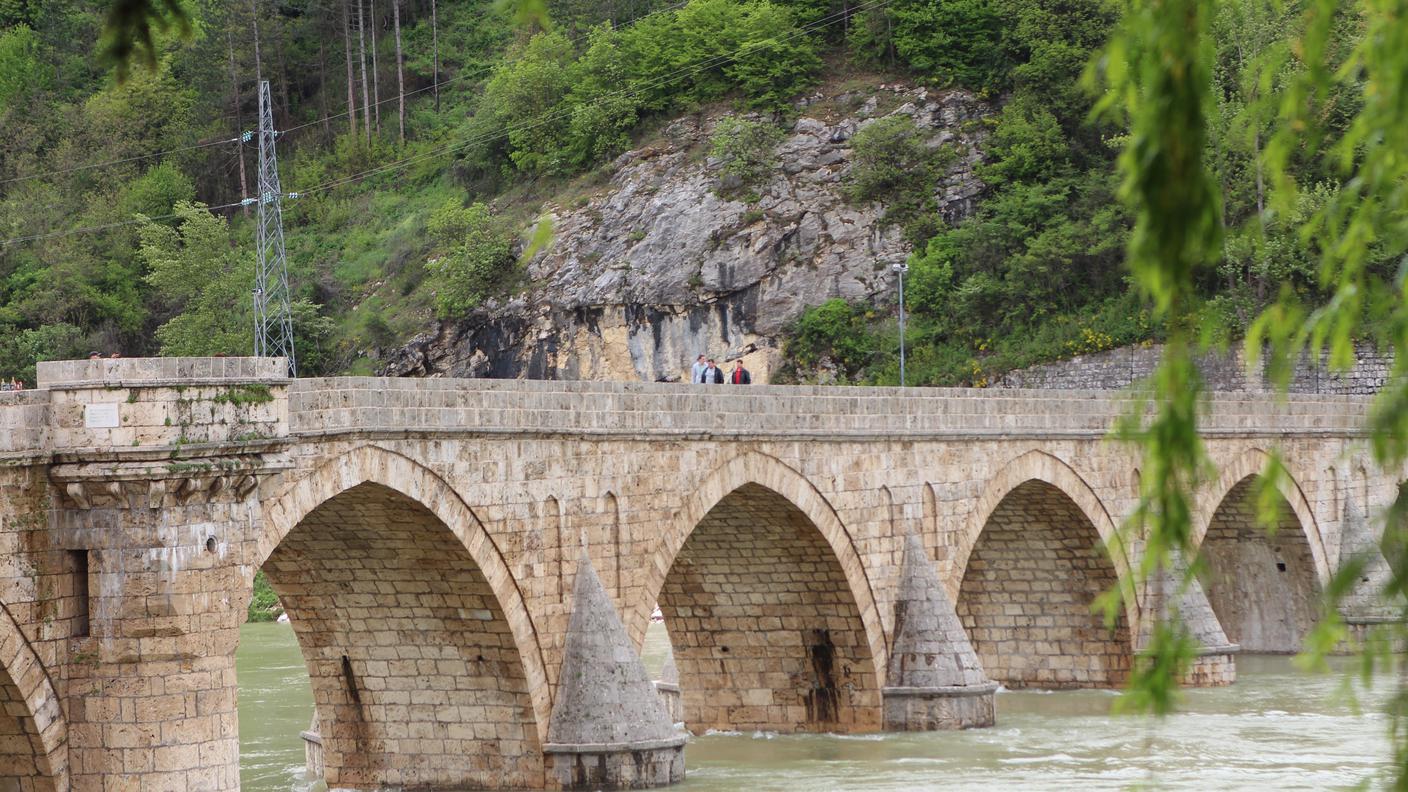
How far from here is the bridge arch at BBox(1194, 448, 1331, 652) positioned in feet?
113

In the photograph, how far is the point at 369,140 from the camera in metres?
60.6

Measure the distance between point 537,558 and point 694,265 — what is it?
30.1 m

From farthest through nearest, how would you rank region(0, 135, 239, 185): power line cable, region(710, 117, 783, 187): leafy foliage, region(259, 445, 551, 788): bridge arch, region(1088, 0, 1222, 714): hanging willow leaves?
region(0, 135, 239, 185): power line cable, region(710, 117, 783, 187): leafy foliage, region(259, 445, 551, 788): bridge arch, region(1088, 0, 1222, 714): hanging willow leaves

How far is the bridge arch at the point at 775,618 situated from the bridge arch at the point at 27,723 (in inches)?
396

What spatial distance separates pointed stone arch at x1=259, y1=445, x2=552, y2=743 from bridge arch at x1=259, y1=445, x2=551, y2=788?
2cm

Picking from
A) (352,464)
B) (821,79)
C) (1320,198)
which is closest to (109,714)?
(352,464)

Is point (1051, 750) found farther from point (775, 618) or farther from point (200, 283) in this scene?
point (200, 283)

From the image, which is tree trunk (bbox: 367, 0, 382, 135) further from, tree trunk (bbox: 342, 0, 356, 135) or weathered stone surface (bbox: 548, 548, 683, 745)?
weathered stone surface (bbox: 548, 548, 683, 745)

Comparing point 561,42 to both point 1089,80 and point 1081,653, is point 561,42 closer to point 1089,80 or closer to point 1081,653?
point 1081,653

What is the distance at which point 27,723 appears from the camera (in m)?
15.2

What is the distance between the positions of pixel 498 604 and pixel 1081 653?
41.3ft

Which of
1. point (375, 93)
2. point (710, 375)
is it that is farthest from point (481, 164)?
point (710, 375)

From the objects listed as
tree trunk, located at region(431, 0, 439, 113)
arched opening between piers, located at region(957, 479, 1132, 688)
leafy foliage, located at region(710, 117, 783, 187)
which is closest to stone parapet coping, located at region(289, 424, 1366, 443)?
arched opening between piers, located at region(957, 479, 1132, 688)

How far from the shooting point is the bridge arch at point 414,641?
19.5 m
